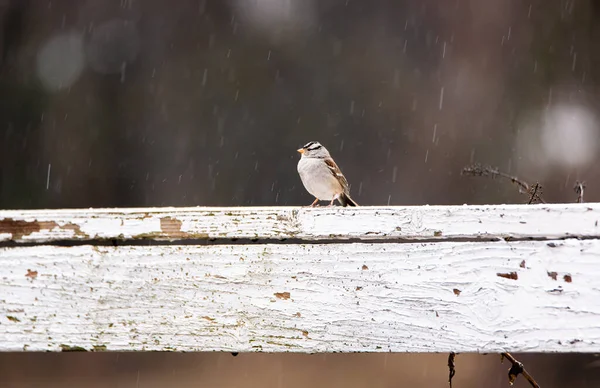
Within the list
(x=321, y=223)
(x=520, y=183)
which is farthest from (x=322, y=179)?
(x=321, y=223)

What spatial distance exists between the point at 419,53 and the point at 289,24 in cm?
143

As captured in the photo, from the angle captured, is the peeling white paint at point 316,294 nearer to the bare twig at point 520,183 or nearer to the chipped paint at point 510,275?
the chipped paint at point 510,275

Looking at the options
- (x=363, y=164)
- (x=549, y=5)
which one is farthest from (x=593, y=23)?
(x=363, y=164)

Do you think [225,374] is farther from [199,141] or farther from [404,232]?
[404,232]

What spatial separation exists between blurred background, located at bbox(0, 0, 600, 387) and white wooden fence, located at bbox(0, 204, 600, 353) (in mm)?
5134

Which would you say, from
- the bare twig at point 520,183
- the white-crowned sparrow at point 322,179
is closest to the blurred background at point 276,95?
the white-crowned sparrow at point 322,179

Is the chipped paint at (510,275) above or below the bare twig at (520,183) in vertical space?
below

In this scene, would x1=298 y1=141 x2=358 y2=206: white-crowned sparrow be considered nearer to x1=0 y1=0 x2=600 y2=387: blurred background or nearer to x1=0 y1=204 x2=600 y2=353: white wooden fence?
x1=0 y1=204 x2=600 y2=353: white wooden fence

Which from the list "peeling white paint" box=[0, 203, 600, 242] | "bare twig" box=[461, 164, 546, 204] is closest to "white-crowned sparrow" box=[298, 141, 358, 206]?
"bare twig" box=[461, 164, 546, 204]

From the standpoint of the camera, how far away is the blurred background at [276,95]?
6492 millimetres

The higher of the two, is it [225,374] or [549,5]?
[549,5]

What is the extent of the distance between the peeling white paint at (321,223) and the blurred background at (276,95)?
5.13 meters

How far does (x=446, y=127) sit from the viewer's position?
6.98m

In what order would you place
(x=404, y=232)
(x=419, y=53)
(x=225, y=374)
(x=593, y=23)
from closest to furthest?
(x=404, y=232), (x=225, y=374), (x=593, y=23), (x=419, y=53)
